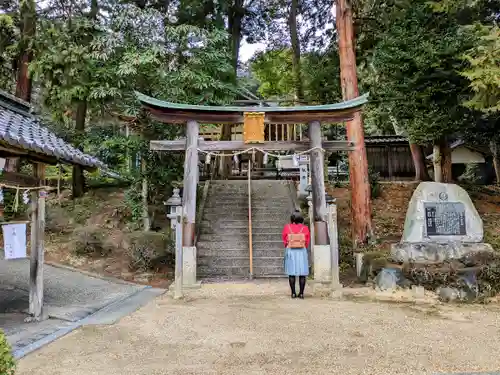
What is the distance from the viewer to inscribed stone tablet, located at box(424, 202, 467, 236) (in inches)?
372

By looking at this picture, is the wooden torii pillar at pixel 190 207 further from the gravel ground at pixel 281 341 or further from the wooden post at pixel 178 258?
the gravel ground at pixel 281 341

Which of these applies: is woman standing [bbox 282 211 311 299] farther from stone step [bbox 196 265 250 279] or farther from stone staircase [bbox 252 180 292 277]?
stone step [bbox 196 265 250 279]

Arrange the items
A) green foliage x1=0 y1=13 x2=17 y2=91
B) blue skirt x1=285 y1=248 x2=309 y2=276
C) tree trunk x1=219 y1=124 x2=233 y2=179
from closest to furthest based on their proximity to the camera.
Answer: blue skirt x1=285 y1=248 x2=309 y2=276 < green foliage x1=0 y1=13 x2=17 y2=91 < tree trunk x1=219 y1=124 x2=233 y2=179

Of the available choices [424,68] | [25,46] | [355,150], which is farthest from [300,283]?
[25,46]

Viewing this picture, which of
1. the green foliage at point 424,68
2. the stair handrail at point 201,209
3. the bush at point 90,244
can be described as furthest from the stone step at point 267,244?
the green foliage at point 424,68

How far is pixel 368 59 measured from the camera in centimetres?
1573

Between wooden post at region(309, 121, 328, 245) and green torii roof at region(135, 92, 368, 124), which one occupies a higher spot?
green torii roof at region(135, 92, 368, 124)

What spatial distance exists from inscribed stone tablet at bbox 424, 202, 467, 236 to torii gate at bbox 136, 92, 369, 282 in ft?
8.19

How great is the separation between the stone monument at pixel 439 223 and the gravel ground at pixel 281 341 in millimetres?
2123

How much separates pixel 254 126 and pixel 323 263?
145 inches

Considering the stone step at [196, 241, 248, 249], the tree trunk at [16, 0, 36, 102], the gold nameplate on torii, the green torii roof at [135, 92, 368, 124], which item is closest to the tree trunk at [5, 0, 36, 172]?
the tree trunk at [16, 0, 36, 102]

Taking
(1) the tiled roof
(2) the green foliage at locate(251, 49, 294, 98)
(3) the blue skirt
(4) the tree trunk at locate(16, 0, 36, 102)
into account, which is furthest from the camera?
(2) the green foliage at locate(251, 49, 294, 98)

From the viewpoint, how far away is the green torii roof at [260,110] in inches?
382

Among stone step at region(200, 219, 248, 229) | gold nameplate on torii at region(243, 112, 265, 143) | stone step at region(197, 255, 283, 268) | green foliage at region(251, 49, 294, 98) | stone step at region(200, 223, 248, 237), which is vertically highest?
green foliage at region(251, 49, 294, 98)
